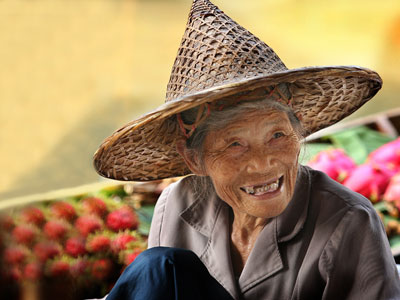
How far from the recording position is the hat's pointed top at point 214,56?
1090mm

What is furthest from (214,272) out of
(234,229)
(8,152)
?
(8,152)

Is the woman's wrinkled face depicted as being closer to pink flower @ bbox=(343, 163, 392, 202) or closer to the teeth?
the teeth

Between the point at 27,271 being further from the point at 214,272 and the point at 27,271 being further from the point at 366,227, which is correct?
the point at 366,227

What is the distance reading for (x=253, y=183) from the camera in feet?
3.67

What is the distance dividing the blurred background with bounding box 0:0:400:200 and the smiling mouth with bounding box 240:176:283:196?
2.08 meters

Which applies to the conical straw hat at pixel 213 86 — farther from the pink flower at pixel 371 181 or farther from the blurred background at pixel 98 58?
the blurred background at pixel 98 58

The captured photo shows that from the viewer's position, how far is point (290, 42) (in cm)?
396

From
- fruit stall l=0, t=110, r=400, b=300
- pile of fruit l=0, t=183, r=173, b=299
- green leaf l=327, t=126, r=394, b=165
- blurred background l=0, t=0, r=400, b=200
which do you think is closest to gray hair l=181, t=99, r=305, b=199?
fruit stall l=0, t=110, r=400, b=300

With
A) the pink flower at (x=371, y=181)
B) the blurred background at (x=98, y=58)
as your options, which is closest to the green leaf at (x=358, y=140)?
the pink flower at (x=371, y=181)

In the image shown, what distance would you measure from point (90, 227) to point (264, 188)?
3.66 ft

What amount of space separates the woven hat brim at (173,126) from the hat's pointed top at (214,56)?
52 millimetres

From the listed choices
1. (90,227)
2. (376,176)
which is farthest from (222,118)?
(376,176)

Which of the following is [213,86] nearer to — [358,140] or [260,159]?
[260,159]

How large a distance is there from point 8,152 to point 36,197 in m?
0.78
